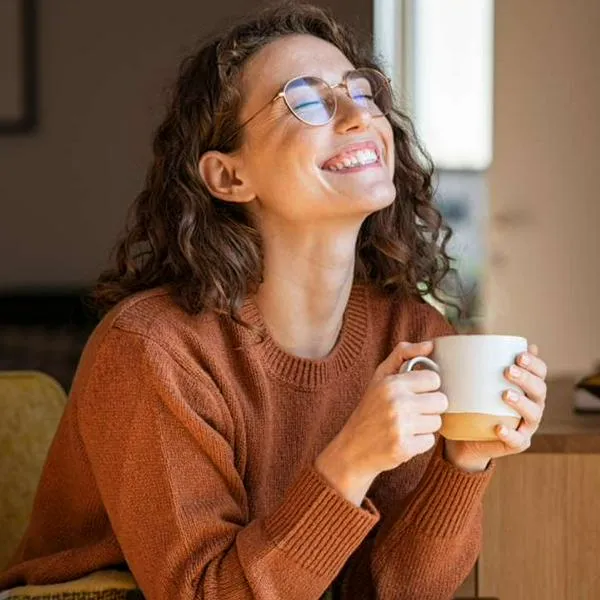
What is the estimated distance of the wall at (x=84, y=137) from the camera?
3.83 m

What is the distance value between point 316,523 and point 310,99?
0.49 m

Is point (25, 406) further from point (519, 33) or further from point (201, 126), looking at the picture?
point (519, 33)

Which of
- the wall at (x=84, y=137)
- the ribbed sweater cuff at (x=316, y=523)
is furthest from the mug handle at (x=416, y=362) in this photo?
the wall at (x=84, y=137)

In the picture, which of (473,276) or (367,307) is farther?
(473,276)

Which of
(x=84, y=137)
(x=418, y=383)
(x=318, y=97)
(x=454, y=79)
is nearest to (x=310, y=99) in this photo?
(x=318, y=97)

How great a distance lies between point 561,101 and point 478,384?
3.40 meters

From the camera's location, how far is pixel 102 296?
1551 millimetres

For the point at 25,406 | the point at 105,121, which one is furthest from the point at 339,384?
the point at 105,121

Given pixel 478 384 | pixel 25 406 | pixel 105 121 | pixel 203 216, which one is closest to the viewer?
pixel 478 384

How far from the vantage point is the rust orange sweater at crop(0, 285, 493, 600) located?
1.26m

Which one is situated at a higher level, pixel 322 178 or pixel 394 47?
pixel 394 47

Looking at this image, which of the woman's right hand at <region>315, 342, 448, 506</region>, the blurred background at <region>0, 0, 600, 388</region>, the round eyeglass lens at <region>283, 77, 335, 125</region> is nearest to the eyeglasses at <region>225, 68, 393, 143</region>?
the round eyeglass lens at <region>283, 77, 335, 125</region>

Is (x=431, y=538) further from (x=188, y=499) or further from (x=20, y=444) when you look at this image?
(x=20, y=444)

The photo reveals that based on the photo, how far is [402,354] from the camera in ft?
4.07
